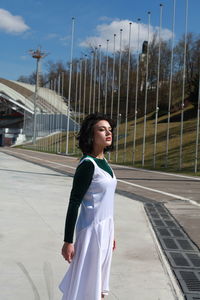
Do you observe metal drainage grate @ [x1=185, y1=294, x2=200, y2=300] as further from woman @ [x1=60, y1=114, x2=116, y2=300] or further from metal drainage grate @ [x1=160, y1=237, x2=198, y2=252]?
metal drainage grate @ [x1=160, y1=237, x2=198, y2=252]

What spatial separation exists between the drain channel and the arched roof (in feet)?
192

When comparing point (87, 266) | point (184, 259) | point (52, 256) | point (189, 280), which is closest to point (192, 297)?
point (189, 280)

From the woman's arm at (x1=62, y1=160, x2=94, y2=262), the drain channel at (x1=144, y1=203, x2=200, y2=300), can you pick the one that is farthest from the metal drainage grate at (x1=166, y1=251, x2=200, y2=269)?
the woman's arm at (x1=62, y1=160, x2=94, y2=262)

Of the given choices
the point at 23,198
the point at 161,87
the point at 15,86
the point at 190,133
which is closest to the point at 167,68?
the point at 161,87

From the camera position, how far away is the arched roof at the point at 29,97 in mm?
69094

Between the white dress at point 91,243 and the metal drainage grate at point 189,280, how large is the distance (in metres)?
1.50

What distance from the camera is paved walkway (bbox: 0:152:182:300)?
3.36m

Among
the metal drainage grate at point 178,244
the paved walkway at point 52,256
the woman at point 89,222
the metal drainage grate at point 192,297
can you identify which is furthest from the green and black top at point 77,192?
the metal drainage grate at point 178,244

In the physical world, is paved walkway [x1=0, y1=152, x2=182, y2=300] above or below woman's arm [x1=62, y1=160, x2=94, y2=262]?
below

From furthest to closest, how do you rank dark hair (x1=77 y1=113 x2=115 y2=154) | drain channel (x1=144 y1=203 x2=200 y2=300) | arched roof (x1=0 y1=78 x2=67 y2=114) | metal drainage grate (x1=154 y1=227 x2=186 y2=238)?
arched roof (x1=0 y1=78 x2=67 y2=114) → metal drainage grate (x1=154 y1=227 x2=186 y2=238) → drain channel (x1=144 y1=203 x2=200 y2=300) → dark hair (x1=77 y1=113 x2=115 y2=154)

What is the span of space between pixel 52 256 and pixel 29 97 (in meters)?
77.9

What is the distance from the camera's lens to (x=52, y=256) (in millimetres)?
4297

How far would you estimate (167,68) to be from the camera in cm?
4619

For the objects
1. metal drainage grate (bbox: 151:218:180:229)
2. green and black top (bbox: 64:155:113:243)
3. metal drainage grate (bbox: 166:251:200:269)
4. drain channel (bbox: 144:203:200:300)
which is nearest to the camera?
green and black top (bbox: 64:155:113:243)
